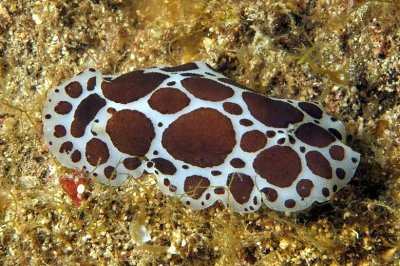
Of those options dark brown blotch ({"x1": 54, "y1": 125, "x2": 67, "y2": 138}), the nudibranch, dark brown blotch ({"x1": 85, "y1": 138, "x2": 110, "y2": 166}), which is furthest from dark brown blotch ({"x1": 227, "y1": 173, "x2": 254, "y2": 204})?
dark brown blotch ({"x1": 54, "y1": 125, "x2": 67, "y2": 138})

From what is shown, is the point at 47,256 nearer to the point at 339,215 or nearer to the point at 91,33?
the point at 91,33

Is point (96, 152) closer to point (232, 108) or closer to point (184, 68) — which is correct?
point (184, 68)

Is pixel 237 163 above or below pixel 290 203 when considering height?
above

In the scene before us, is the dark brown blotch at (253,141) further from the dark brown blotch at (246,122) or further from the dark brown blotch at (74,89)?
the dark brown blotch at (74,89)

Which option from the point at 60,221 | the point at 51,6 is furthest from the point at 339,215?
the point at 51,6

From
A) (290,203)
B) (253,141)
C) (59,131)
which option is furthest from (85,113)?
(290,203)

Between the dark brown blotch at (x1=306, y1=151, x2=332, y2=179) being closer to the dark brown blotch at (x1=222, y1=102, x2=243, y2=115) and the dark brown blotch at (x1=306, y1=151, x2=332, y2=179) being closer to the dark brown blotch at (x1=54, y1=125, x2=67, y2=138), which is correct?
the dark brown blotch at (x1=222, y1=102, x2=243, y2=115)

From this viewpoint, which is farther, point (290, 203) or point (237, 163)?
point (237, 163)
